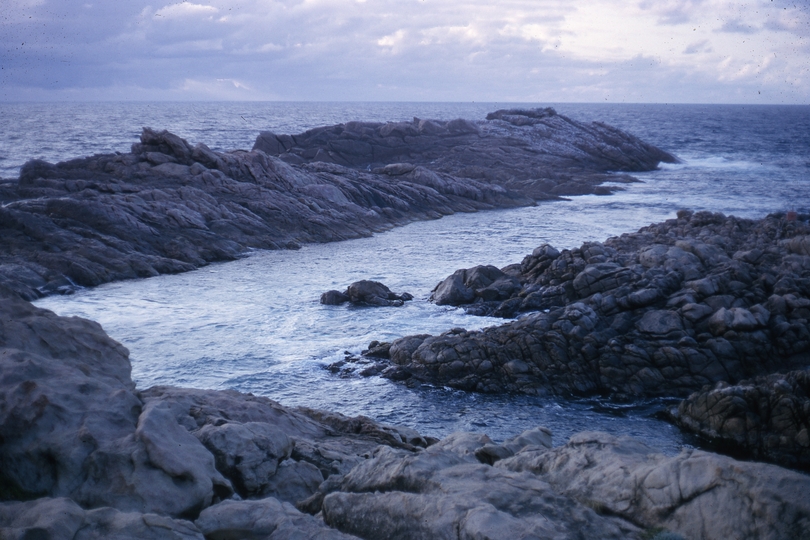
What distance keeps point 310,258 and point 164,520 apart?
87.6ft

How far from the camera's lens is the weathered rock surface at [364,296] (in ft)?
79.6

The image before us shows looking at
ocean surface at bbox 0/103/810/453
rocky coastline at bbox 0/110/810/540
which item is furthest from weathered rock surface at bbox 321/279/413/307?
ocean surface at bbox 0/103/810/453

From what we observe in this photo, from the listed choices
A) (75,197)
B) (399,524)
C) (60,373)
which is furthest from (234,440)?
(75,197)

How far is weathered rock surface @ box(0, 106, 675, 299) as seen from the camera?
91.0ft

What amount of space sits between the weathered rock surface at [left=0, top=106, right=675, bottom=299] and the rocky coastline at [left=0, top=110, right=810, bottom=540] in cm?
16

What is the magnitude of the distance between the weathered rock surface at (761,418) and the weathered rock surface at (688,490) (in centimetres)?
729

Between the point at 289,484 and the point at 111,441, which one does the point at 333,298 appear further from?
the point at 111,441

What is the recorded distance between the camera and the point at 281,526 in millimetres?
6066

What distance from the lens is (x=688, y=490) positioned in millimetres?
6359

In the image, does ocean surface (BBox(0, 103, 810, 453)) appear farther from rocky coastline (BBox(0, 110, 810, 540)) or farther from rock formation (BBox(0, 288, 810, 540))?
rock formation (BBox(0, 288, 810, 540))

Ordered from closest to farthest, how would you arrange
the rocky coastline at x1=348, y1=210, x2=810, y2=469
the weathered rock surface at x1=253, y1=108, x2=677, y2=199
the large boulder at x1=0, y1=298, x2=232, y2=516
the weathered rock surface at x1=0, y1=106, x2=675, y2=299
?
the large boulder at x1=0, y1=298, x2=232, y2=516 → the rocky coastline at x1=348, y1=210, x2=810, y2=469 → the weathered rock surface at x1=0, y1=106, x2=675, y2=299 → the weathered rock surface at x1=253, y1=108, x2=677, y2=199

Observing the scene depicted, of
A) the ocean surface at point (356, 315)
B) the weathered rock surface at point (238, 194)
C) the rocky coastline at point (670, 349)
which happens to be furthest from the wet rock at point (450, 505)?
the weathered rock surface at point (238, 194)

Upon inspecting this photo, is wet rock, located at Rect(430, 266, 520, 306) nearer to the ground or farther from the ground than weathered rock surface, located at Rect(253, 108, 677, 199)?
nearer to the ground

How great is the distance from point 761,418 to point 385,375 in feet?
29.5
